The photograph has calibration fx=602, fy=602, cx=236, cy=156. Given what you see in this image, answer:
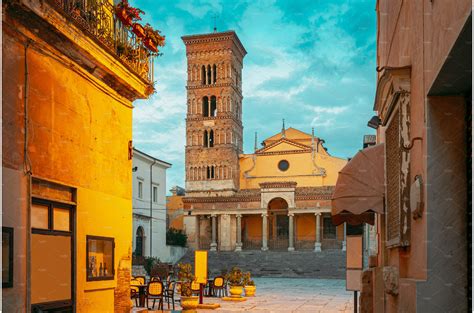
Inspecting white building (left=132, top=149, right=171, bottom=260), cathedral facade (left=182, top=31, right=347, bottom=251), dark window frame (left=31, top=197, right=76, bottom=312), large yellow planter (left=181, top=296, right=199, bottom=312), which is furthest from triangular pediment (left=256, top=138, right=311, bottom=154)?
dark window frame (left=31, top=197, right=76, bottom=312)

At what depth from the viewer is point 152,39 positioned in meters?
10.2

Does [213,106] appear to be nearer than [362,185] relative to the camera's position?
No

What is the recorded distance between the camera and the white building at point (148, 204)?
3928 cm

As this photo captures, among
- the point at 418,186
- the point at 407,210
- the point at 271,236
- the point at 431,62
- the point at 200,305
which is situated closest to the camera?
the point at 431,62

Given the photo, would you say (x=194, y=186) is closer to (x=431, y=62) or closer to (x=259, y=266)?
(x=259, y=266)

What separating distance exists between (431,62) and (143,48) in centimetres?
683

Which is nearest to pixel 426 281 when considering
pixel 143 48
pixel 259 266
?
pixel 143 48

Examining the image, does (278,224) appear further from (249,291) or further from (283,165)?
(249,291)

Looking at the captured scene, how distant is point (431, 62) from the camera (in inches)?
164

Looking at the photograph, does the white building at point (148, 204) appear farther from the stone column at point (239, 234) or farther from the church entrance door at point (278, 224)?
the church entrance door at point (278, 224)

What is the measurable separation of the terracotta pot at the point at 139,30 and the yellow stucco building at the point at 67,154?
13cm

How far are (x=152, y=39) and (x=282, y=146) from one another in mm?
47965

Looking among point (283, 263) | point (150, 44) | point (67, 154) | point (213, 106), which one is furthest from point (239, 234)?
point (67, 154)

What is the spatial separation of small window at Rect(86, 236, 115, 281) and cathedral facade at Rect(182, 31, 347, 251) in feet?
143
